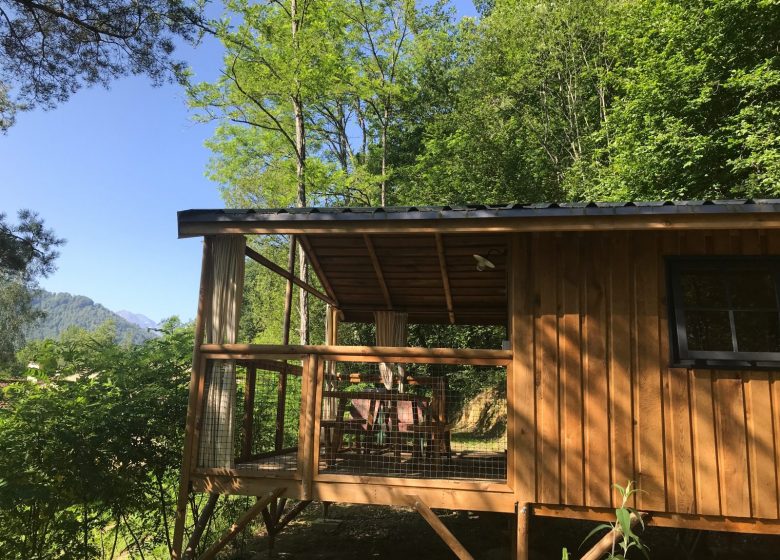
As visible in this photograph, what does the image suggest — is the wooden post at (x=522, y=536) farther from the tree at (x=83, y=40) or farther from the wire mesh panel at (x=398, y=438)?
the tree at (x=83, y=40)

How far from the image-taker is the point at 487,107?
60.1 ft

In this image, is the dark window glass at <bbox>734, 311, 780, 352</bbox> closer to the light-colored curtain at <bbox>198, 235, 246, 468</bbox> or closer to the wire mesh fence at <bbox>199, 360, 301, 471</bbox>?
the wire mesh fence at <bbox>199, 360, 301, 471</bbox>

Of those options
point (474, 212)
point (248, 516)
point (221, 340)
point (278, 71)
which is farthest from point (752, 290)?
point (278, 71)

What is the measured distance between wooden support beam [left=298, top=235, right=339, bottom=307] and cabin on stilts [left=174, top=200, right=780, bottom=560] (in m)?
1.87

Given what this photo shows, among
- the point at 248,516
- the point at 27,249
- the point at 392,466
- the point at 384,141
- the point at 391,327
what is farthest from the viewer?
the point at 384,141

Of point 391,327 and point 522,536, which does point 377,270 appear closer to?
point 391,327

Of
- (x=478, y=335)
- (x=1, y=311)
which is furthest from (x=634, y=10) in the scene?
(x=1, y=311)

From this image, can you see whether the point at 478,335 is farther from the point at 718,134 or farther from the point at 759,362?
the point at 759,362

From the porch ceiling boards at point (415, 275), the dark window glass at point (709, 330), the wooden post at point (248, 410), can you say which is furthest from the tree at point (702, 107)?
the wooden post at point (248, 410)

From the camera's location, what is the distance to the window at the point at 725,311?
418 centimetres

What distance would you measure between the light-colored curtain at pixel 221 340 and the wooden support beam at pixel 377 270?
1.79m

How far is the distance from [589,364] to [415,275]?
11.4ft

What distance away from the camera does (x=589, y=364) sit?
435 centimetres

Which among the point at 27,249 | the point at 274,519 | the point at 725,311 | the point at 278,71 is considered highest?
the point at 278,71
